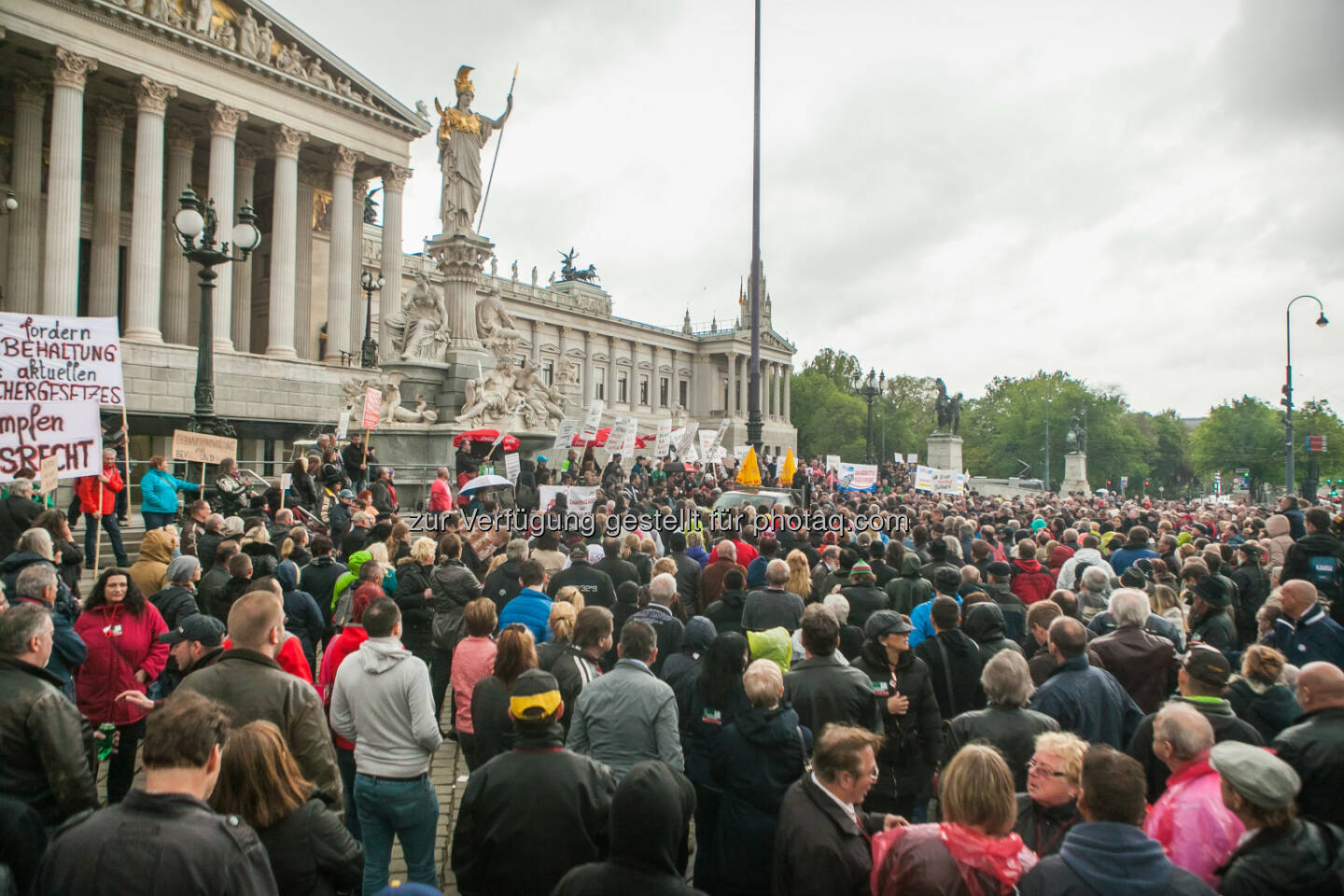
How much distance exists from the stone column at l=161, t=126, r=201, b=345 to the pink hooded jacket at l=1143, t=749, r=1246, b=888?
3763 centimetres

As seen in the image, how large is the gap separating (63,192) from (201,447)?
23.4m

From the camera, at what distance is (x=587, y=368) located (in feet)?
270

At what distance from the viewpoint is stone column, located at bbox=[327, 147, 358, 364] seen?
36438 millimetres

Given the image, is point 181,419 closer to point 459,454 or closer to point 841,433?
point 459,454

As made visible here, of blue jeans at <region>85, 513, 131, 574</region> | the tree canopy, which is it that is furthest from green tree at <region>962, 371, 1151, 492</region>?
blue jeans at <region>85, 513, 131, 574</region>

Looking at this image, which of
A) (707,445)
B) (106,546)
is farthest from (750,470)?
(106,546)

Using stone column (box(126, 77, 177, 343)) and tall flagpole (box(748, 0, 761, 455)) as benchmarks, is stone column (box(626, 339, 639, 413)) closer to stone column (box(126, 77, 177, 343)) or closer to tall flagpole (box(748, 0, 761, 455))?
stone column (box(126, 77, 177, 343))

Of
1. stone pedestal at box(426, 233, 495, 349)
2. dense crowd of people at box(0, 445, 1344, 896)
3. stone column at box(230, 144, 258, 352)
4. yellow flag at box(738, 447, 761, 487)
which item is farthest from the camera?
stone column at box(230, 144, 258, 352)

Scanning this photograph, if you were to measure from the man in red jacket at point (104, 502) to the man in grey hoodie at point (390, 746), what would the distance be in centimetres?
830

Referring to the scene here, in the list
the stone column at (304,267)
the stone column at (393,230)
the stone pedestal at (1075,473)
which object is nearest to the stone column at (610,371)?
the stone pedestal at (1075,473)

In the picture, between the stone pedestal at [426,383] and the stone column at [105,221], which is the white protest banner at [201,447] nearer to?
the stone pedestal at [426,383]

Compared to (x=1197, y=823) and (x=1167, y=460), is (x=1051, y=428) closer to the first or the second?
(x=1167, y=460)

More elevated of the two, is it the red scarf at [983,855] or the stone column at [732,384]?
the stone column at [732,384]

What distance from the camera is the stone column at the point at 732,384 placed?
94500 mm
